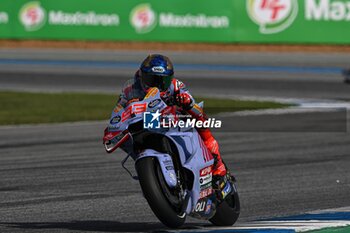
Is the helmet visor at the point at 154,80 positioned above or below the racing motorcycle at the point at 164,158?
above

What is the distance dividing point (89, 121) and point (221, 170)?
11.3m

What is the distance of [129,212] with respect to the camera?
387 inches

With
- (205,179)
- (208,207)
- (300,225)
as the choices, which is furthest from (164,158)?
(300,225)

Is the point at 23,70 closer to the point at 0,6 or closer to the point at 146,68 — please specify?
the point at 0,6

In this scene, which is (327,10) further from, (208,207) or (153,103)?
(153,103)

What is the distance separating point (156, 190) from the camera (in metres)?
8.09

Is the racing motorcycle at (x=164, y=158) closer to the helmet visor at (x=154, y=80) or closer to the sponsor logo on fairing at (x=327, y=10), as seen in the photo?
the helmet visor at (x=154, y=80)

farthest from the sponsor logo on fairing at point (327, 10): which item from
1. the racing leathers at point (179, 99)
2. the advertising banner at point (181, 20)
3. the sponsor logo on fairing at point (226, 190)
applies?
the racing leathers at point (179, 99)

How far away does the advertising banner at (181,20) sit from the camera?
1432 inches

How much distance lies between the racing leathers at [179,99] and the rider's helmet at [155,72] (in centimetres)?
8

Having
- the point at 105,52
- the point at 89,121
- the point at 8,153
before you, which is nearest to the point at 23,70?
the point at 105,52

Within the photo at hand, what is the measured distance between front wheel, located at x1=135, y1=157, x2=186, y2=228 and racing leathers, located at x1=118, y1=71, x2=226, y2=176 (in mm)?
505

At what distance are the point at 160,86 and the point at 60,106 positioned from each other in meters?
15.0

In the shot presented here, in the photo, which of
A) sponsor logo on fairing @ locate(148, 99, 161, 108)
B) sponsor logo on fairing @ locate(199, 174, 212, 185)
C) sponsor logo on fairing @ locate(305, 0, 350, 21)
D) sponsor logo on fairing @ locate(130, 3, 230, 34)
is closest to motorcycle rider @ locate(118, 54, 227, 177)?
sponsor logo on fairing @ locate(148, 99, 161, 108)
